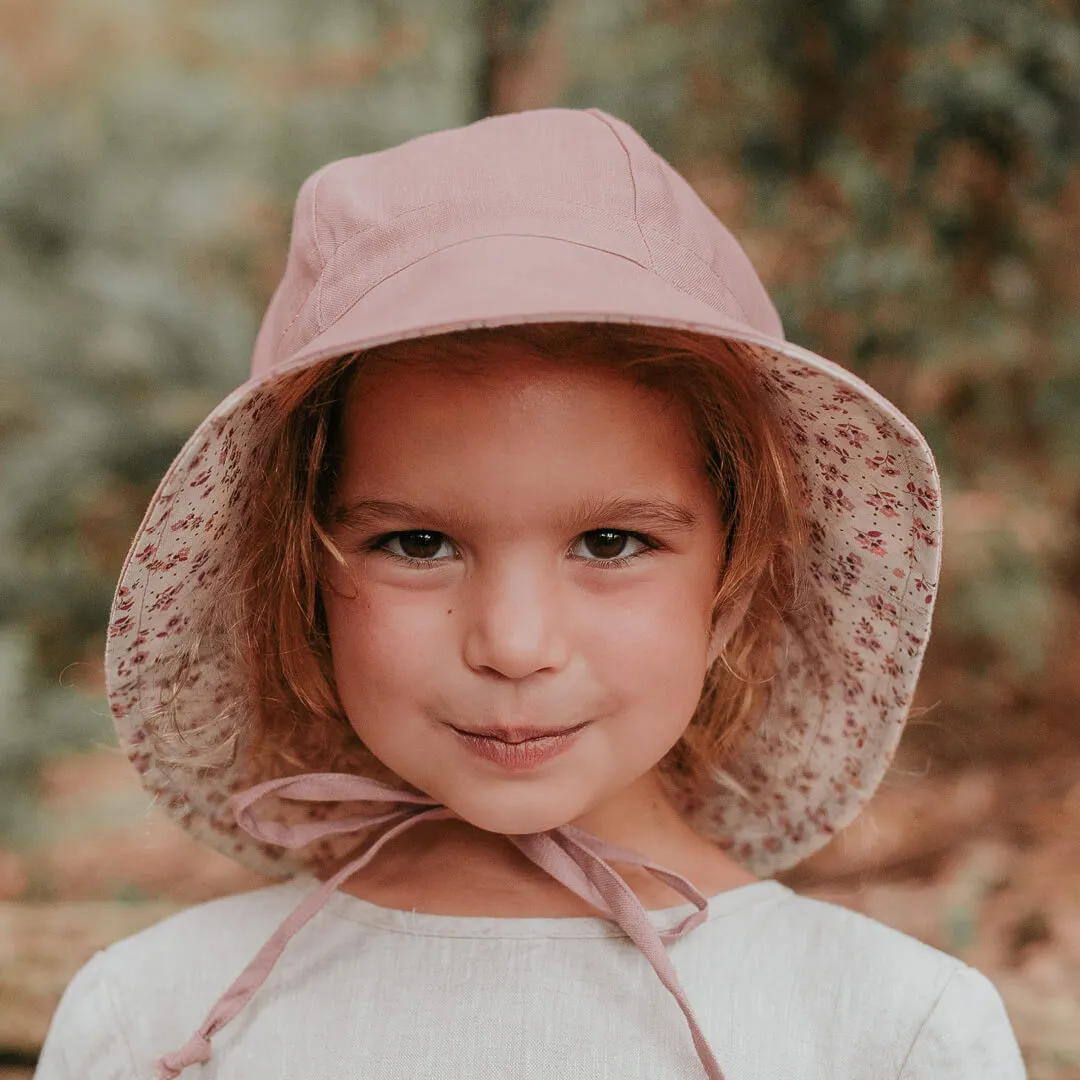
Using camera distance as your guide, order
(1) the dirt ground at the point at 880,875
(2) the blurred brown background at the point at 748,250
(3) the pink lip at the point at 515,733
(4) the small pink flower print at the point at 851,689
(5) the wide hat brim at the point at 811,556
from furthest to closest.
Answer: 1. (2) the blurred brown background at the point at 748,250
2. (1) the dirt ground at the point at 880,875
3. (4) the small pink flower print at the point at 851,689
4. (3) the pink lip at the point at 515,733
5. (5) the wide hat brim at the point at 811,556

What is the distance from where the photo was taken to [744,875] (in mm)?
1296

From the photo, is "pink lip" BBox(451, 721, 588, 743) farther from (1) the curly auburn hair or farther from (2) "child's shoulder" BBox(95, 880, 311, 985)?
(2) "child's shoulder" BBox(95, 880, 311, 985)

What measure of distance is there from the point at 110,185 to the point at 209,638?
85.7 inches

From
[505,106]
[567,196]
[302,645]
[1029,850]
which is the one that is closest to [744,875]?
[302,645]

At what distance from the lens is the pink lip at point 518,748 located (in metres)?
1.07

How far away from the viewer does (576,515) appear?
40.9 inches


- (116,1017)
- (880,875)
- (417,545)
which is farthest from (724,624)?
(880,875)

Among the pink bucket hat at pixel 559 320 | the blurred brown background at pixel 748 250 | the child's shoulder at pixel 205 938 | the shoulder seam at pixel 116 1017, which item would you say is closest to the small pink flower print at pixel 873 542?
the pink bucket hat at pixel 559 320

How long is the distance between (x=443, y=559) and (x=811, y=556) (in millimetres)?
385

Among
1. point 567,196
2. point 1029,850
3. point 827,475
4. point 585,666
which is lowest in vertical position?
point 1029,850

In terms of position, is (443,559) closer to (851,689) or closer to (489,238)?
(489,238)

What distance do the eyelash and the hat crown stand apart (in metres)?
0.17

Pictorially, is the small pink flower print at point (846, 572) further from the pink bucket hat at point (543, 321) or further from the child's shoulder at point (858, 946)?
the child's shoulder at point (858, 946)

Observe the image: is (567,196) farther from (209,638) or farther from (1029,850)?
(1029,850)
